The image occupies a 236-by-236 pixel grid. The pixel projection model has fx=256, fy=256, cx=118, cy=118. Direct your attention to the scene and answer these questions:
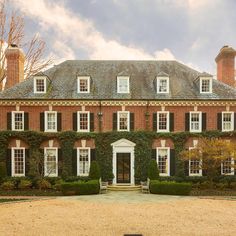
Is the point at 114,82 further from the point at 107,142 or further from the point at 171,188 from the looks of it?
the point at 171,188

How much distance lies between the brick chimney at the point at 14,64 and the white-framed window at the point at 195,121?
57.3 feet

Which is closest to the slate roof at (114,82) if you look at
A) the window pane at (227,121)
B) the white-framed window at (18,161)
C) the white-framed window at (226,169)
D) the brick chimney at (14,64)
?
the brick chimney at (14,64)

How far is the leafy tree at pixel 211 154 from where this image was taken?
20.3 m

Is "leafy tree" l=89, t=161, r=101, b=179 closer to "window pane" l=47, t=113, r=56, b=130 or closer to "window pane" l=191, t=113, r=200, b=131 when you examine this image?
"window pane" l=47, t=113, r=56, b=130

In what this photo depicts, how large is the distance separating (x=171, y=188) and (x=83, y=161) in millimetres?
8275

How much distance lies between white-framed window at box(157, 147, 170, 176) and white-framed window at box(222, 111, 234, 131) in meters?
5.68

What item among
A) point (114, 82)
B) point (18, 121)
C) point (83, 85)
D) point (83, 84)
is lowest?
point (18, 121)

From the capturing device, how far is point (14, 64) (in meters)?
25.4

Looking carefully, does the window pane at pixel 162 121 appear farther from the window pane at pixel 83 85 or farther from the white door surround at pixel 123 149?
the window pane at pixel 83 85

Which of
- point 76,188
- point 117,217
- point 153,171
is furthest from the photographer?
point 153,171

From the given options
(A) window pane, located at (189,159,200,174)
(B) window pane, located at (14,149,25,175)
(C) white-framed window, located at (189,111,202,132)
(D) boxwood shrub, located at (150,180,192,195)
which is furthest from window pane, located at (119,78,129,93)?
(B) window pane, located at (14,149,25,175)

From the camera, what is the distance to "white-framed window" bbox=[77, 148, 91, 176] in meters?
23.1

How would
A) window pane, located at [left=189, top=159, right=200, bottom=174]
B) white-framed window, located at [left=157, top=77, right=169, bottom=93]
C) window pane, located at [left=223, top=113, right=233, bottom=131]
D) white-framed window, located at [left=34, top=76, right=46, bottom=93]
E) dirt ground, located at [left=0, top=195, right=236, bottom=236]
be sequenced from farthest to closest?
white-framed window, located at [left=157, top=77, right=169, bottom=93] → white-framed window, located at [left=34, top=76, right=46, bottom=93] → window pane, located at [left=223, top=113, right=233, bottom=131] → window pane, located at [left=189, top=159, right=200, bottom=174] → dirt ground, located at [left=0, top=195, right=236, bottom=236]

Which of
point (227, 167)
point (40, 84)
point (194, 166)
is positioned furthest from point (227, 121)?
point (40, 84)
